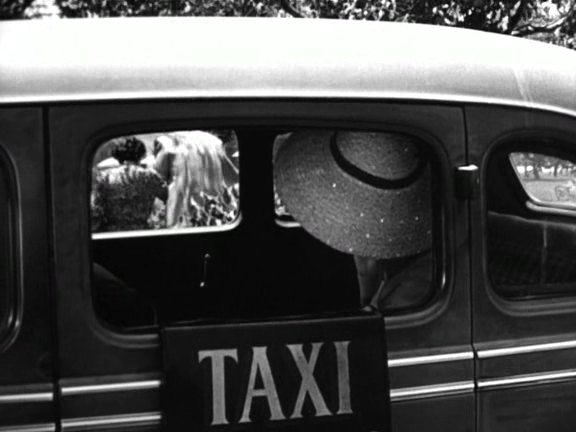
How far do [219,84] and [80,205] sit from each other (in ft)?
1.45

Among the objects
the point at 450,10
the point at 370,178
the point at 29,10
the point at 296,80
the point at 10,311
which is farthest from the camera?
the point at 29,10

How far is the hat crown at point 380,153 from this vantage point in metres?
2.68

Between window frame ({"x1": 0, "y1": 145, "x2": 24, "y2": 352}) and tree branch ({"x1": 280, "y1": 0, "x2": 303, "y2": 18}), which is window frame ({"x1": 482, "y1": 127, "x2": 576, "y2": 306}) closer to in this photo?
window frame ({"x1": 0, "y1": 145, "x2": 24, "y2": 352})

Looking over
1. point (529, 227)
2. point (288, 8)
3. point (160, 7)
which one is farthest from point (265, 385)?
point (160, 7)

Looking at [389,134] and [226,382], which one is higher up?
[389,134]

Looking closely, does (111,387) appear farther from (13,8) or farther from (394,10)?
(13,8)

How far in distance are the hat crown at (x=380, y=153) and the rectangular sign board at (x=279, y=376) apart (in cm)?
39

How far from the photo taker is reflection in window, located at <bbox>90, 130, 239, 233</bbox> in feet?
8.43

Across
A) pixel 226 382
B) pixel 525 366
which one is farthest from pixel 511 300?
pixel 226 382

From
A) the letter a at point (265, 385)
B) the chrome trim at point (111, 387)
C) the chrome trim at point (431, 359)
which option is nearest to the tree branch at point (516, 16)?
the chrome trim at point (431, 359)

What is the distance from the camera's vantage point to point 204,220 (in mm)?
3225

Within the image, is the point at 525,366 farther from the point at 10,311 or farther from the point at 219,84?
the point at 10,311

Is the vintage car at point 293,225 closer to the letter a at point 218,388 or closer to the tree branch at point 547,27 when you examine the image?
the letter a at point 218,388

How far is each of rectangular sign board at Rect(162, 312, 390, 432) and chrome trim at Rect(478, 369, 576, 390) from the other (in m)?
0.29
